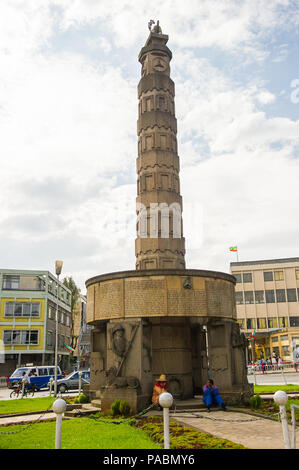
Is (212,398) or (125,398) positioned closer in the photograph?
(125,398)

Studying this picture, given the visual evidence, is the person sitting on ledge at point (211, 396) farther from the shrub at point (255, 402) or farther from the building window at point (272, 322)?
the building window at point (272, 322)

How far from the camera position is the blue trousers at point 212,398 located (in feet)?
46.7

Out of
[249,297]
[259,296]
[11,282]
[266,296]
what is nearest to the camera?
[11,282]

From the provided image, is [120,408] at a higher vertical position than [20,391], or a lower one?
higher

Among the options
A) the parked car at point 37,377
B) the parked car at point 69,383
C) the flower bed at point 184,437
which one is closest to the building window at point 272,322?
the parked car at point 69,383

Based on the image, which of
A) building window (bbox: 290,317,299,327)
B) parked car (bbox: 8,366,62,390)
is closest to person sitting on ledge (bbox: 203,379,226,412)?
parked car (bbox: 8,366,62,390)

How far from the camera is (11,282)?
5166 cm

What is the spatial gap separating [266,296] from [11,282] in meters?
37.6

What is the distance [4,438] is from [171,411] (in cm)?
544

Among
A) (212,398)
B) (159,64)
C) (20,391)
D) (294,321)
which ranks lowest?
(20,391)

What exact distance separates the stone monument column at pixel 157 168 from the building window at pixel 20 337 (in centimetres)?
3609

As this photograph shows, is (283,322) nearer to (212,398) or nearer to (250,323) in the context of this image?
(250,323)

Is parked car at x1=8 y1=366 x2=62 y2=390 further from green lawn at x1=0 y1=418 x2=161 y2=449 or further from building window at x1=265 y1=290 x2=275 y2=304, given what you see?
building window at x1=265 y1=290 x2=275 y2=304

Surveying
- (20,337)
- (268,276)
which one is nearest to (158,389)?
(20,337)
